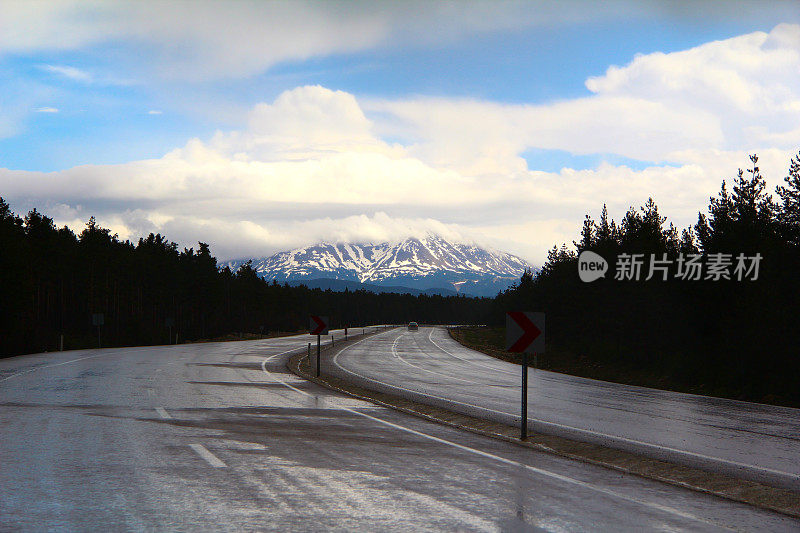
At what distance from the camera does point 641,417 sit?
1745cm

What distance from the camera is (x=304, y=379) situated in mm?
27172

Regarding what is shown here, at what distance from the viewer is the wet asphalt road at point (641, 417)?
1189cm

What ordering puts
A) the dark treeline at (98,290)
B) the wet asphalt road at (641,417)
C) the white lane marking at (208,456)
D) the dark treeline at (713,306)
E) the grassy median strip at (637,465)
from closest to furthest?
the grassy median strip at (637,465)
the white lane marking at (208,456)
the wet asphalt road at (641,417)
the dark treeline at (713,306)
the dark treeline at (98,290)

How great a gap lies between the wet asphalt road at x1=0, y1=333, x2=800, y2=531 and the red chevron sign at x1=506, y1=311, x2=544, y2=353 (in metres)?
1.84

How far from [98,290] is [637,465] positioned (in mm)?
90132

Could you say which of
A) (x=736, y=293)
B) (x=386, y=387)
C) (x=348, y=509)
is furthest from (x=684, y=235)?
(x=348, y=509)

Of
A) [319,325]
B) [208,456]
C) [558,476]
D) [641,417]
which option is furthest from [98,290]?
[558,476]

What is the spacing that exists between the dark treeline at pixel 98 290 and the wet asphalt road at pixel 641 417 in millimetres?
38982

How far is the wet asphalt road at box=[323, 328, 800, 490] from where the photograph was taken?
1189 cm

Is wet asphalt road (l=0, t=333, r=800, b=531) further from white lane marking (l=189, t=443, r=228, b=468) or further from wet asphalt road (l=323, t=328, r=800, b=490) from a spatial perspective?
wet asphalt road (l=323, t=328, r=800, b=490)

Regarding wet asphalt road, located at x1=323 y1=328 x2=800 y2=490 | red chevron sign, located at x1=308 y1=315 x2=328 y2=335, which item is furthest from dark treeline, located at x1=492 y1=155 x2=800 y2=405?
red chevron sign, located at x1=308 y1=315 x2=328 y2=335

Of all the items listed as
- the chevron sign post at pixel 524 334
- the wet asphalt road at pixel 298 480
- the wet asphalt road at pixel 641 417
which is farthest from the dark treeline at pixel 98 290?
the chevron sign post at pixel 524 334

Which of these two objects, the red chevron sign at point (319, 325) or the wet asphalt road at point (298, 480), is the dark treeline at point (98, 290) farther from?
the wet asphalt road at point (298, 480)

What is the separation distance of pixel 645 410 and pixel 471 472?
37.6 ft
